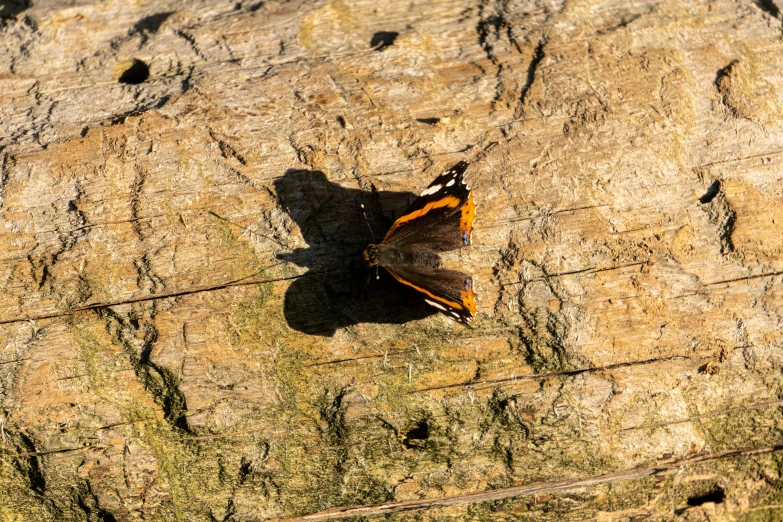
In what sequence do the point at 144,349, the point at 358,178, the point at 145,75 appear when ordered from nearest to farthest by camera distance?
the point at 144,349 → the point at 358,178 → the point at 145,75

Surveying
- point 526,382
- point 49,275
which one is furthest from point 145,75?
point 526,382

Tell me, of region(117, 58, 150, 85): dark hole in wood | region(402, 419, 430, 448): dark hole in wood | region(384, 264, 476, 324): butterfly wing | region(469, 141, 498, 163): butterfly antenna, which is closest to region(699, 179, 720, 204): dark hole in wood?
region(469, 141, 498, 163): butterfly antenna

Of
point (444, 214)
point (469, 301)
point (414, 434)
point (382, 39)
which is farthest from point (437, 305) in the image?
point (382, 39)

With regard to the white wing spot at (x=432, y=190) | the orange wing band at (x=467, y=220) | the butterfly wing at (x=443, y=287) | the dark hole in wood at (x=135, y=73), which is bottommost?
the butterfly wing at (x=443, y=287)

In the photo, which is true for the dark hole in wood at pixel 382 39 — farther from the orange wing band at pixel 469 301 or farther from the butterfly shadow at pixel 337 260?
the orange wing band at pixel 469 301

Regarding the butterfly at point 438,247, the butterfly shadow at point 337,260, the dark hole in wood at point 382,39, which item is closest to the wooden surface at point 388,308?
the butterfly shadow at point 337,260

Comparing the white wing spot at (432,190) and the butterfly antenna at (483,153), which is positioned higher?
the white wing spot at (432,190)

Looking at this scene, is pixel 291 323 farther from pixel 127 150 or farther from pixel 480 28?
pixel 480 28
